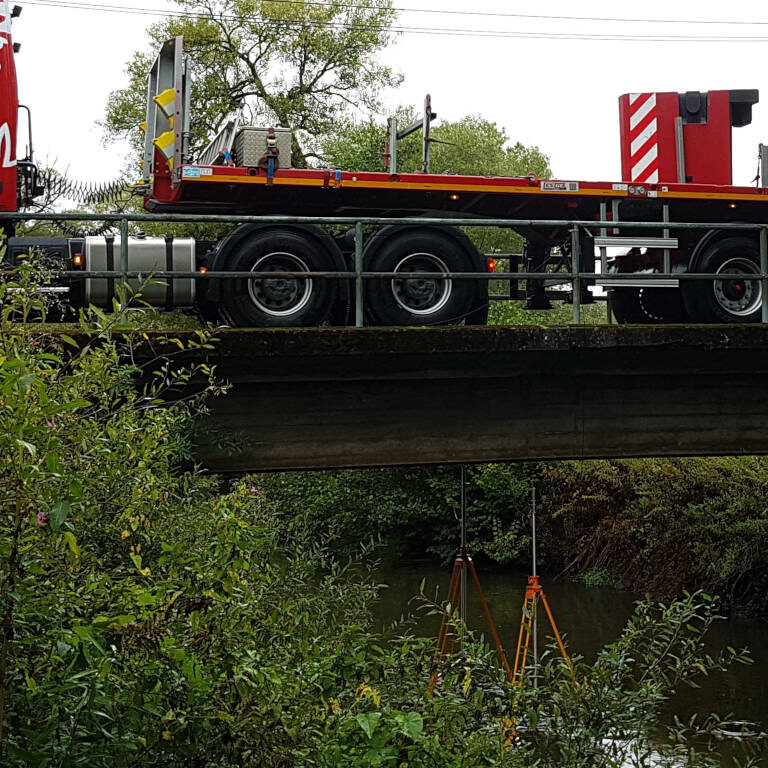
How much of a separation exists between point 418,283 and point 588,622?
11467 millimetres

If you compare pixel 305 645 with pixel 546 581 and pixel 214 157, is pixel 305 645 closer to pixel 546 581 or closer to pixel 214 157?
pixel 214 157

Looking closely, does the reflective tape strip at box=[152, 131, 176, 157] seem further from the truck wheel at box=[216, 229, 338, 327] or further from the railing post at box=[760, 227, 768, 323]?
the railing post at box=[760, 227, 768, 323]

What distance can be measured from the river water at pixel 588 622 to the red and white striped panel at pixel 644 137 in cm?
652

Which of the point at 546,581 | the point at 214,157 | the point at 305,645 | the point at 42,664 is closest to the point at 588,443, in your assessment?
the point at 214,157

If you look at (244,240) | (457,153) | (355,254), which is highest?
(457,153)

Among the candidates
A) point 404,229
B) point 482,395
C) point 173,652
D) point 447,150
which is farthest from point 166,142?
point 447,150

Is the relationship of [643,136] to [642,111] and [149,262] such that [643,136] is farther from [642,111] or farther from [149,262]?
[149,262]

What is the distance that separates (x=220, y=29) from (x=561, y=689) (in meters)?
29.7

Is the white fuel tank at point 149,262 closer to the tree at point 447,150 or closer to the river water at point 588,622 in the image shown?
the river water at point 588,622

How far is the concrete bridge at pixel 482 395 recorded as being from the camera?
324 inches

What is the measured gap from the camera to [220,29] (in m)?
31.5

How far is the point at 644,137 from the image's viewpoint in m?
11.1

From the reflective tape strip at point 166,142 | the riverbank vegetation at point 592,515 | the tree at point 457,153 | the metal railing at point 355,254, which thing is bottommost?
the riverbank vegetation at point 592,515

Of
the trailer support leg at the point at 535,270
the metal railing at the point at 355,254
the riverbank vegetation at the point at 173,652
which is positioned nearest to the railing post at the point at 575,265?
the metal railing at the point at 355,254
